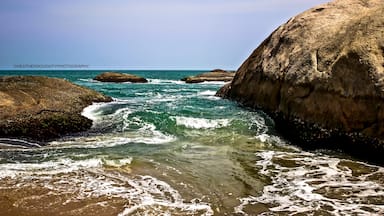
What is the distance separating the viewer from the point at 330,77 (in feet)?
33.9

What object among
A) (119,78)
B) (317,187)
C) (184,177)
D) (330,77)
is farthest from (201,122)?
(119,78)

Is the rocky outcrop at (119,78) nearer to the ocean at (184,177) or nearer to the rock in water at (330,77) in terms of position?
the rock in water at (330,77)

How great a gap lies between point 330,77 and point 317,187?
416cm

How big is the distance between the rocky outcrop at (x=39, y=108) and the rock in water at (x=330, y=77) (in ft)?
22.2

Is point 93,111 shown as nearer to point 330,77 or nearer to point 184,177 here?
point 184,177

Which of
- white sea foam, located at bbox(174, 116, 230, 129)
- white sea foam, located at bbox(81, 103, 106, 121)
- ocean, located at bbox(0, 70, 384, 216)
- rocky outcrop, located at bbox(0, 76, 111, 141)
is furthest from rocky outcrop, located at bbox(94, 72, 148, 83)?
ocean, located at bbox(0, 70, 384, 216)

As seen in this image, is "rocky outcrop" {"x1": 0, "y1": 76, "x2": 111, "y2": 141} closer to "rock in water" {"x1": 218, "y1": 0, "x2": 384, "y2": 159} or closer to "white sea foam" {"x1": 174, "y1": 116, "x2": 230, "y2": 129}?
"white sea foam" {"x1": 174, "y1": 116, "x2": 230, "y2": 129}

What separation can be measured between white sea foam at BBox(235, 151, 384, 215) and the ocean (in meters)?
0.02

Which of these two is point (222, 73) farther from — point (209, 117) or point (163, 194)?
point (163, 194)

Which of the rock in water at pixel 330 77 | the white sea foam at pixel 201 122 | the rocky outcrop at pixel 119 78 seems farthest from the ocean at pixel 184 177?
the rocky outcrop at pixel 119 78

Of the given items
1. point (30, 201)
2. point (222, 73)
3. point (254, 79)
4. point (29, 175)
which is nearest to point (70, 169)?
point (29, 175)

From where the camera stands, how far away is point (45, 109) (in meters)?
13.1

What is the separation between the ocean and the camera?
610 cm

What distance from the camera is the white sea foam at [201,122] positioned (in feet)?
44.0
